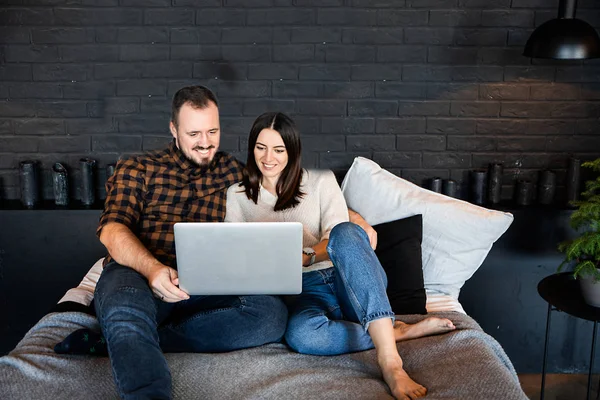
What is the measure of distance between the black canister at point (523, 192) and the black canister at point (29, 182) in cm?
220

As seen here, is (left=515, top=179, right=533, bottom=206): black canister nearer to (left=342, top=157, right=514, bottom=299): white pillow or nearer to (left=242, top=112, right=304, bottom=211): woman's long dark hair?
(left=342, top=157, right=514, bottom=299): white pillow

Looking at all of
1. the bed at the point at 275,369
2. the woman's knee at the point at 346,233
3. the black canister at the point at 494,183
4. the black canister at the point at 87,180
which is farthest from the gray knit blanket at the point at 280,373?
the black canister at the point at 494,183

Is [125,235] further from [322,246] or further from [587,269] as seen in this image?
[587,269]

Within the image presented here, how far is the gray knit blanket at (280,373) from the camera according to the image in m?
1.96

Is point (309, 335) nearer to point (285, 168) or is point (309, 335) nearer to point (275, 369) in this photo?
point (275, 369)

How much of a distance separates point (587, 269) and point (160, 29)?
80.2 inches

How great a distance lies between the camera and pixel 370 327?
2.17 metres

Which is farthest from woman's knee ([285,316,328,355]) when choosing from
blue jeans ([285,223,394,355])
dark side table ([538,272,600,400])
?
dark side table ([538,272,600,400])

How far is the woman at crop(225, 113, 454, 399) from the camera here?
7.11 ft

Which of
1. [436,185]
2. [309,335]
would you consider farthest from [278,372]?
[436,185]

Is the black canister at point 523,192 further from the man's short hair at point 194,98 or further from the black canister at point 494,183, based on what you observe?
the man's short hair at point 194,98

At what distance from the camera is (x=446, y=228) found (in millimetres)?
2801

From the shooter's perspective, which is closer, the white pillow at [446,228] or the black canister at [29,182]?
the white pillow at [446,228]

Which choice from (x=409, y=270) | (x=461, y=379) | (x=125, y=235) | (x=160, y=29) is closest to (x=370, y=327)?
(x=461, y=379)
